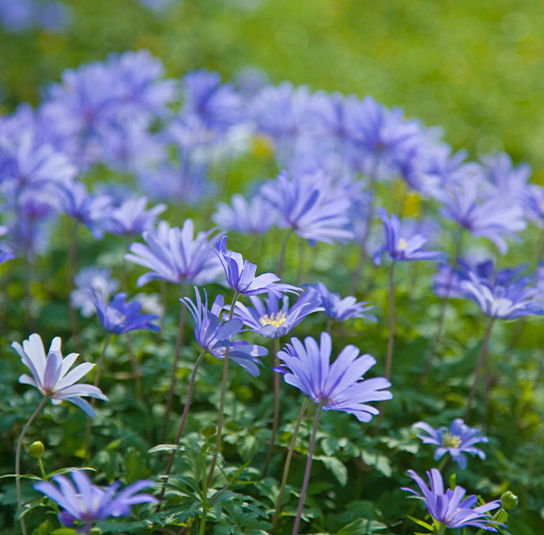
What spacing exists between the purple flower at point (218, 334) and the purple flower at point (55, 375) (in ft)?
0.96

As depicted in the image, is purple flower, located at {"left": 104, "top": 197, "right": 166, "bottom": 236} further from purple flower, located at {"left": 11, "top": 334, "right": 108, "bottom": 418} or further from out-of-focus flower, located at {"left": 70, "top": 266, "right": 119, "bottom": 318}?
purple flower, located at {"left": 11, "top": 334, "right": 108, "bottom": 418}

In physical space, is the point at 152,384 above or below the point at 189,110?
below

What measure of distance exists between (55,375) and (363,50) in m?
8.21

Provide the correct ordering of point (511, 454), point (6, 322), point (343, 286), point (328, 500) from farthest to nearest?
point (343, 286) → point (6, 322) → point (511, 454) → point (328, 500)

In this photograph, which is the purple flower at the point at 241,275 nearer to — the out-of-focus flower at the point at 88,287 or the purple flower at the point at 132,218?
the purple flower at the point at 132,218

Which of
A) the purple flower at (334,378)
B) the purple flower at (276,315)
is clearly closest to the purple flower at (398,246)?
the purple flower at (276,315)

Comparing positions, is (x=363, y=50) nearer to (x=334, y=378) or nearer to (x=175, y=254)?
(x=175, y=254)

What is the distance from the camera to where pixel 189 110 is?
3.00 meters

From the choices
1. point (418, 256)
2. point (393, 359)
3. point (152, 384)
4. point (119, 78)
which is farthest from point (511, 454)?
point (119, 78)

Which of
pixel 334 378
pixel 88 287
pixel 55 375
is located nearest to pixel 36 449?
pixel 55 375

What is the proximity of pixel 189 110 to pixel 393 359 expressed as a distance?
164 centimetres

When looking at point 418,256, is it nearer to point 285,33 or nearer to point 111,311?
point 111,311

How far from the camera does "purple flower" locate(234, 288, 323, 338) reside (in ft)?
A: 4.99

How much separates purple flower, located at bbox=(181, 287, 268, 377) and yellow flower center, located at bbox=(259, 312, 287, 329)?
0.12 metres
